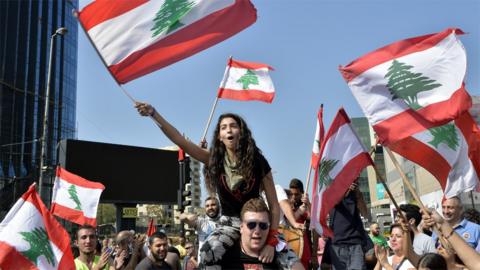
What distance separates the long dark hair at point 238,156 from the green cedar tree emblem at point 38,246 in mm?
2424

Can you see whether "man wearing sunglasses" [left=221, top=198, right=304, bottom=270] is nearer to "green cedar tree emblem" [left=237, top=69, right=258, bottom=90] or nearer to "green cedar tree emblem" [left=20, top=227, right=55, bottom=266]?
"green cedar tree emblem" [left=20, top=227, right=55, bottom=266]

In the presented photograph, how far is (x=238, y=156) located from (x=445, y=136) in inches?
98.5

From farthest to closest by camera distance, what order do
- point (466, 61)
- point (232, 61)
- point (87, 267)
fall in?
point (232, 61) < point (87, 267) < point (466, 61)

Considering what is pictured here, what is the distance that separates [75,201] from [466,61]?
7.03m

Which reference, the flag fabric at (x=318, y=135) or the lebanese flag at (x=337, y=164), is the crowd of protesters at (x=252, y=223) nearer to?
the lebanese flag at (x=337, y=164)

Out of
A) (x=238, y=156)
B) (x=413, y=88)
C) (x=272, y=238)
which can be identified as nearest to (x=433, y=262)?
(x=272, y=238)

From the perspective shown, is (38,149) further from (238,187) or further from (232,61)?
(238,187)

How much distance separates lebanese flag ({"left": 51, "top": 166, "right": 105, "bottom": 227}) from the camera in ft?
29.3

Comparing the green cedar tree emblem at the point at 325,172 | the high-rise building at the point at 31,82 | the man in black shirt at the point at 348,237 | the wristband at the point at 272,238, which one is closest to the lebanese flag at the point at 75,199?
the man in black shirt at the point at 348,237

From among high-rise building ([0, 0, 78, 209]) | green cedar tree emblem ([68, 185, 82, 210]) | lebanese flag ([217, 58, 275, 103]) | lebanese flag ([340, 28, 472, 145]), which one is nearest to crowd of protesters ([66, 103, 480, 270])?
lebanese flag ([340, 28, 472, 145])

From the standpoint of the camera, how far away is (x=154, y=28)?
5.15m

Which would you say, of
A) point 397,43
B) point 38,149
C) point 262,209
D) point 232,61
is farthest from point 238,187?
point 38,149

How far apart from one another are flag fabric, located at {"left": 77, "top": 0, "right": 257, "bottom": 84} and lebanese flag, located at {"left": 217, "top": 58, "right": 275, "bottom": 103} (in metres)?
4.77

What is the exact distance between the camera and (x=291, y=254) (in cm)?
377
